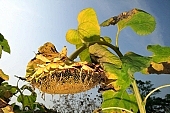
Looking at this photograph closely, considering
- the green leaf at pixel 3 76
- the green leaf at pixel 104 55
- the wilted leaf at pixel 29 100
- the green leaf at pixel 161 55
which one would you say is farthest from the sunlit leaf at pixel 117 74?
the wilted leaf at pixel 29 100

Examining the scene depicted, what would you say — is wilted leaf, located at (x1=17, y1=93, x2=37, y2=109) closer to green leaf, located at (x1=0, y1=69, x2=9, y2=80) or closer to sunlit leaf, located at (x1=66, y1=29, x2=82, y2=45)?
green leaf, located at (x1=0, y1=69, x2=9, y2=80)

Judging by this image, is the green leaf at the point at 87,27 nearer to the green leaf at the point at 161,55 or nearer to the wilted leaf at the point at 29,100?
the green leaf at the point at 161,55

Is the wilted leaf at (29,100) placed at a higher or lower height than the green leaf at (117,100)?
higher

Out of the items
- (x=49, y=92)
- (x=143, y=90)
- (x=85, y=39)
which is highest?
(x=143, y=90)

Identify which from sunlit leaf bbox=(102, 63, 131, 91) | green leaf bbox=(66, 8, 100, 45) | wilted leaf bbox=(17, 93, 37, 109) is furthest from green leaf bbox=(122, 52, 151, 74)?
wilted leaf bbox=(17, 93, 37, 109)

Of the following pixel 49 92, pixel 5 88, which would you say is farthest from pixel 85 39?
pixel 5 88

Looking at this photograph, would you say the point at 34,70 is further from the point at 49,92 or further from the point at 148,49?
the point at 148,49
